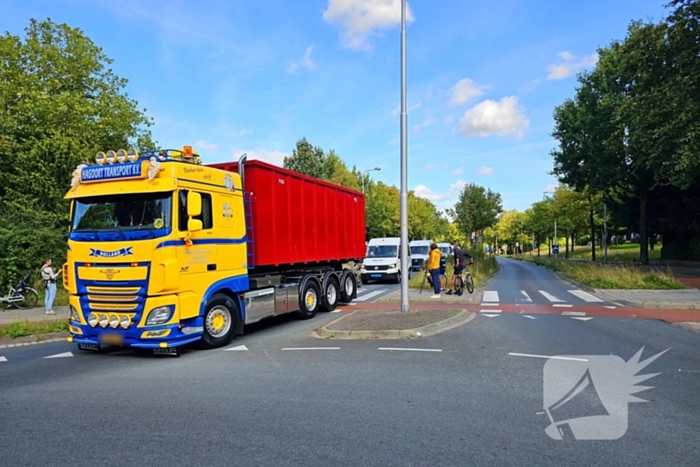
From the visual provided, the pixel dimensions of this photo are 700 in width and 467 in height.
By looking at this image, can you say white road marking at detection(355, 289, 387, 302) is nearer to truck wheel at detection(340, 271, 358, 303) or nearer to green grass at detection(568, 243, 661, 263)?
truck wheel at detection(340, 271, 358, 303)

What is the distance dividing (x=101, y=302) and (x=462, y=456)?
6.32m

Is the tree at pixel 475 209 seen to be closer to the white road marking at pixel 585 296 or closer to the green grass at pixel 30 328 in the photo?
the white road marking at pixel 585 296

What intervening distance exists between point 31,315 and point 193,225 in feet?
27.8

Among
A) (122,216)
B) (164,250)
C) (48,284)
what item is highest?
(122,216)

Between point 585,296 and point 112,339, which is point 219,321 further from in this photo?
point 585,296

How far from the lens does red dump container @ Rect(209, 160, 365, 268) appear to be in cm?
1016

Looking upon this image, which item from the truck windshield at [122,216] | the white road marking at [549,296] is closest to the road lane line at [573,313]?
the white road marking at [549,296]

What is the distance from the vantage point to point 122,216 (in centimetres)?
800

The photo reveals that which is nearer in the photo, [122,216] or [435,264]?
[122,216]

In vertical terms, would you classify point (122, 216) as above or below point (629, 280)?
above

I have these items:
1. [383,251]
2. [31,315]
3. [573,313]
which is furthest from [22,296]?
[573,313]

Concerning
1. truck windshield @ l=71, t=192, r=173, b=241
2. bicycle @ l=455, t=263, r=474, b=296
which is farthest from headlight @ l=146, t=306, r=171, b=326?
bicycle @ l=455, t=263, r=474, b=296

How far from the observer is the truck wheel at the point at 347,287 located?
49.7ft

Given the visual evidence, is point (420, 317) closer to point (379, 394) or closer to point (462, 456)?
point (379, 394)
